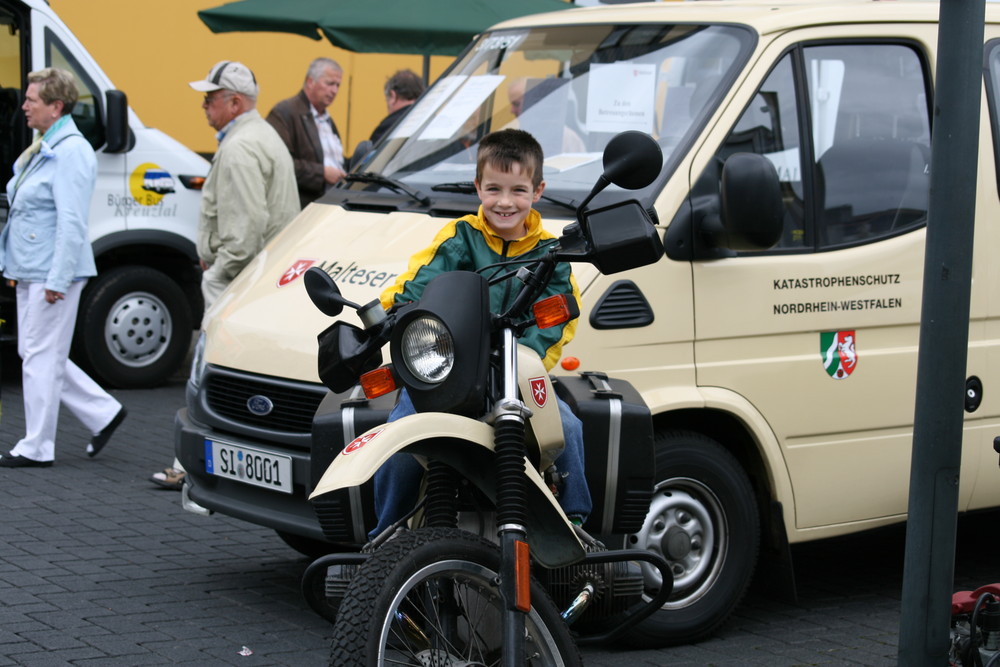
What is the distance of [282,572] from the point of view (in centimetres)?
639

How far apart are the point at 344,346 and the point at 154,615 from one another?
7.01 ft

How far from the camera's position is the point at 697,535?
18.0 feet

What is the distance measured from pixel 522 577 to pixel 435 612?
28 cm

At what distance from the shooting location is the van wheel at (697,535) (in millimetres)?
5355

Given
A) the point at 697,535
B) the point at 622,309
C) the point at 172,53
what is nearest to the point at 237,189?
the point at 622,309

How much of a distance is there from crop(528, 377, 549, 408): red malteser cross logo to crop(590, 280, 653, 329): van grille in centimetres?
113

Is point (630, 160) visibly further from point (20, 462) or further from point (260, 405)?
point (20, 462)

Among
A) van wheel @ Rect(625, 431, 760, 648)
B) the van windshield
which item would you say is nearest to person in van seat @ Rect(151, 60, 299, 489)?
the van windshield

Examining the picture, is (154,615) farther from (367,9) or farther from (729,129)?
(367,9)

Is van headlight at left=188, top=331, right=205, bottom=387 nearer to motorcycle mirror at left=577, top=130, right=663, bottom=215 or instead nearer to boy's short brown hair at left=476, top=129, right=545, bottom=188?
boy's short brown hair at left=476, top=129, right=545, bottom=188

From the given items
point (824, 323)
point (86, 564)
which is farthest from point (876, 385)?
point (86, 564)

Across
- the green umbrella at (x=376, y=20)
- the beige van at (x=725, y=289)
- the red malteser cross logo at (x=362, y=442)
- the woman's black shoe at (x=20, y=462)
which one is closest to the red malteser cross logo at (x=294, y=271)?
the beige van at (x=725, y=289)

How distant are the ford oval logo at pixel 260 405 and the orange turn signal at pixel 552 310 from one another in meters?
1.92

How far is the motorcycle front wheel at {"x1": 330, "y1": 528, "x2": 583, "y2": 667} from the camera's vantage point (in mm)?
3572
